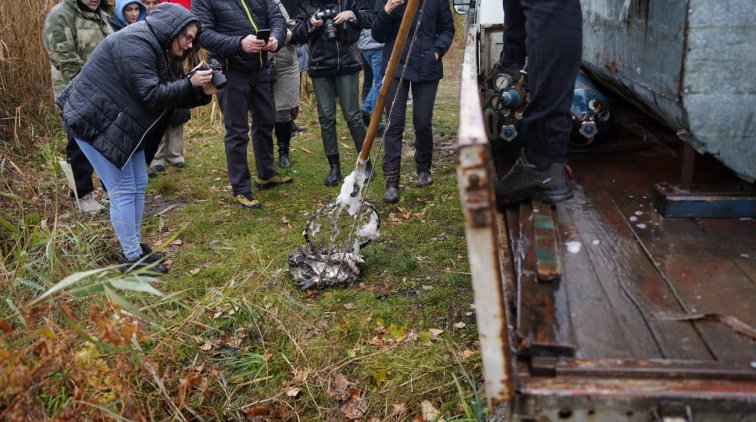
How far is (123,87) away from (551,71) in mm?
2632

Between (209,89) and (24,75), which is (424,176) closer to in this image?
(209,89)

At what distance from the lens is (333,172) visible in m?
6.17

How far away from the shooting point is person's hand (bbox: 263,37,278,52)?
5196 mm

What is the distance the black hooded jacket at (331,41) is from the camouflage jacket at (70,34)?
1.80 meters

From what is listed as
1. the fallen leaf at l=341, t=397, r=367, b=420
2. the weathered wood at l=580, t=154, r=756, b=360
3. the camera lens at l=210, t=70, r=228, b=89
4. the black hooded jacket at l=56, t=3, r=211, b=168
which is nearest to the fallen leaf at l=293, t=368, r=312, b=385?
the fallen leaf at l=341, t=397, r=367, b=420

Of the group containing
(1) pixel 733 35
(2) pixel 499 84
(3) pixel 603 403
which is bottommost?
(3) pixel 603 403

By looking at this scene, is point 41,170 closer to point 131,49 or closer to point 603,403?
point 131,49

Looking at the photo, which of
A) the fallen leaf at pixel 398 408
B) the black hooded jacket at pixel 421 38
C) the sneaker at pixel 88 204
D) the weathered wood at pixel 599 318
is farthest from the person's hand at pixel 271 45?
the weathered wood at pixel 599 318

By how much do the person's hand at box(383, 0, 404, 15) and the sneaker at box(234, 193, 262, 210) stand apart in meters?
2.01

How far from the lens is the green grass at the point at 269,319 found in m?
2.82

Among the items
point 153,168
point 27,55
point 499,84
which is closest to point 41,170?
point 153,168

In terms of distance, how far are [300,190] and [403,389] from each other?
3367 mm

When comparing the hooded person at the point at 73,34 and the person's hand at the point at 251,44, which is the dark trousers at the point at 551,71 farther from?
the hooded person at the point at 73,34

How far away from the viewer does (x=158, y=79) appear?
12.8ft
